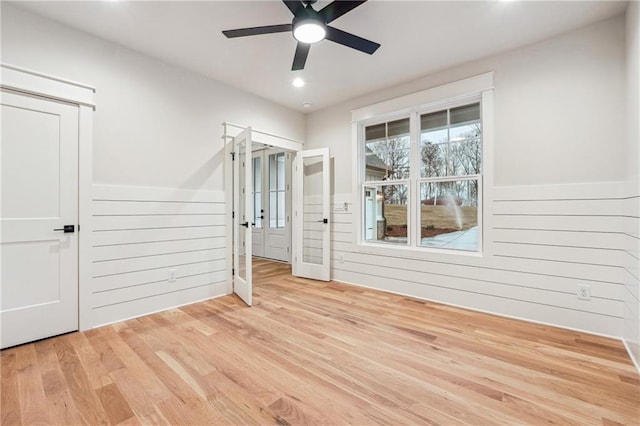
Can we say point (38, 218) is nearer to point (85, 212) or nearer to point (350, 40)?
point (85, 212)

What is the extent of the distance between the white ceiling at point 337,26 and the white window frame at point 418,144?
1.07 feet

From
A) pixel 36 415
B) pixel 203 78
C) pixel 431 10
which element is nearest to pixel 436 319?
pixel 431 10

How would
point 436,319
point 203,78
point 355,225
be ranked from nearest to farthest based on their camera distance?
1. point 436,319
2. point 203,78
3. point 355,225

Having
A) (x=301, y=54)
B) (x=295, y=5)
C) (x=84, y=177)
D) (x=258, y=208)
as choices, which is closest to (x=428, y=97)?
(x=301, y=54)

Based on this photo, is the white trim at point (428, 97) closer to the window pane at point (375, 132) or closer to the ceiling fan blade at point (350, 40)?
the window pane at point (375, 132)

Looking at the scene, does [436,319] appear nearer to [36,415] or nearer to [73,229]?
[36,415]

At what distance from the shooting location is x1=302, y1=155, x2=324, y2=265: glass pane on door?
4.79m

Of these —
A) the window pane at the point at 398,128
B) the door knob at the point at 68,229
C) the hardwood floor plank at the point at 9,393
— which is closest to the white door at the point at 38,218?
the door knob at the point at 68,229

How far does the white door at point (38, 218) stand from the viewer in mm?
2395

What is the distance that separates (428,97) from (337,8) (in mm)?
1998

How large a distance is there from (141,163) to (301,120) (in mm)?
2734

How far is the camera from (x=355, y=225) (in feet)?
14.5

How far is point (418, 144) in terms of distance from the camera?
388 cm

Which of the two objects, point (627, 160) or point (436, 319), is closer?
point (627, 160)
